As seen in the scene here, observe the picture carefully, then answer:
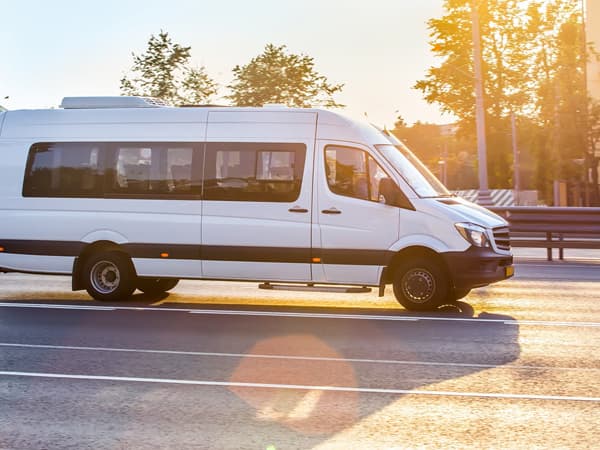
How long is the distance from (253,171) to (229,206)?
52cm

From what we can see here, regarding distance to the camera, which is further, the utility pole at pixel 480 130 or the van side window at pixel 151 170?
the utility pole at pixel 480 130

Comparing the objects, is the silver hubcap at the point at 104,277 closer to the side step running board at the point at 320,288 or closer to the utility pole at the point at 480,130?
the side step running board at the point at 320,288

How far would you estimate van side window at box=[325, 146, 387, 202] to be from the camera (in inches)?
486

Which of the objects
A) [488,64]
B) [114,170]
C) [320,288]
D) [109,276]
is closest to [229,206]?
[320,288]

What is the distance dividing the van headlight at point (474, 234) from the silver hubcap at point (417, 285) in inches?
24.6

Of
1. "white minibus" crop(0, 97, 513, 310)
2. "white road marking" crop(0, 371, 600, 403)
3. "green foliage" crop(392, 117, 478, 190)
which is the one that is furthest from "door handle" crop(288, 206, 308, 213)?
"green foliage" crop(392, 117, 478, 190)

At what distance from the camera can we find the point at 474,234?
39.6 feet

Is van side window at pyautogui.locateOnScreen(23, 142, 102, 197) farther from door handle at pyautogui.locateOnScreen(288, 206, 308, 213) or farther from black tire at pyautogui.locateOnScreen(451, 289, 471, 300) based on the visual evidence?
black tire at pyautogui.locateOnScreen(451, 289, 471, 300)

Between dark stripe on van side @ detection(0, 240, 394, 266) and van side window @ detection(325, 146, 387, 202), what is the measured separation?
2.26ft

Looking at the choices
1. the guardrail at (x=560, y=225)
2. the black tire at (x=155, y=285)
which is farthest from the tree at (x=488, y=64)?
the black tire at (x=155, y=285)

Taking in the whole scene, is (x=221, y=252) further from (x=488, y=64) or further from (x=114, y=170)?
(x=488, y=64)

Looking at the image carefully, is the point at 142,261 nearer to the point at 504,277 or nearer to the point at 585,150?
the point at 504,277

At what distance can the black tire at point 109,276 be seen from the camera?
13.1m

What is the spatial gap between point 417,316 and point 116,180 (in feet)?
13.9
